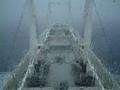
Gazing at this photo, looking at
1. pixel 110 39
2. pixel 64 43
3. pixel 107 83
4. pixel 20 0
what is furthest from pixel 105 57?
pixel 20 0

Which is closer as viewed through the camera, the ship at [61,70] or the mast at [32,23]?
the ship at [61,70]

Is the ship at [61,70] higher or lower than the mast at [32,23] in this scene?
lower

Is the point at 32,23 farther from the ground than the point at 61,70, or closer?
farther from the ground

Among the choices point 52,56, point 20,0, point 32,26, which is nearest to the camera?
point 52,56

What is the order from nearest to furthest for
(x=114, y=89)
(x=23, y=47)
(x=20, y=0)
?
(x=114, y=89)
(x=23, y=47)
(x=20, y=0)

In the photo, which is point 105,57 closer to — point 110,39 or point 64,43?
point 110,39

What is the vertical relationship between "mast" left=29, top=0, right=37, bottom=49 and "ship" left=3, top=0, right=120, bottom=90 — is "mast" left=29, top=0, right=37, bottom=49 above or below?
above

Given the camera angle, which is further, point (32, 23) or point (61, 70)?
point (32, 23)

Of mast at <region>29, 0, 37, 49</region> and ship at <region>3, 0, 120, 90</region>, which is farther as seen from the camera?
mast at <region>29, 0, 37, 49</region>
